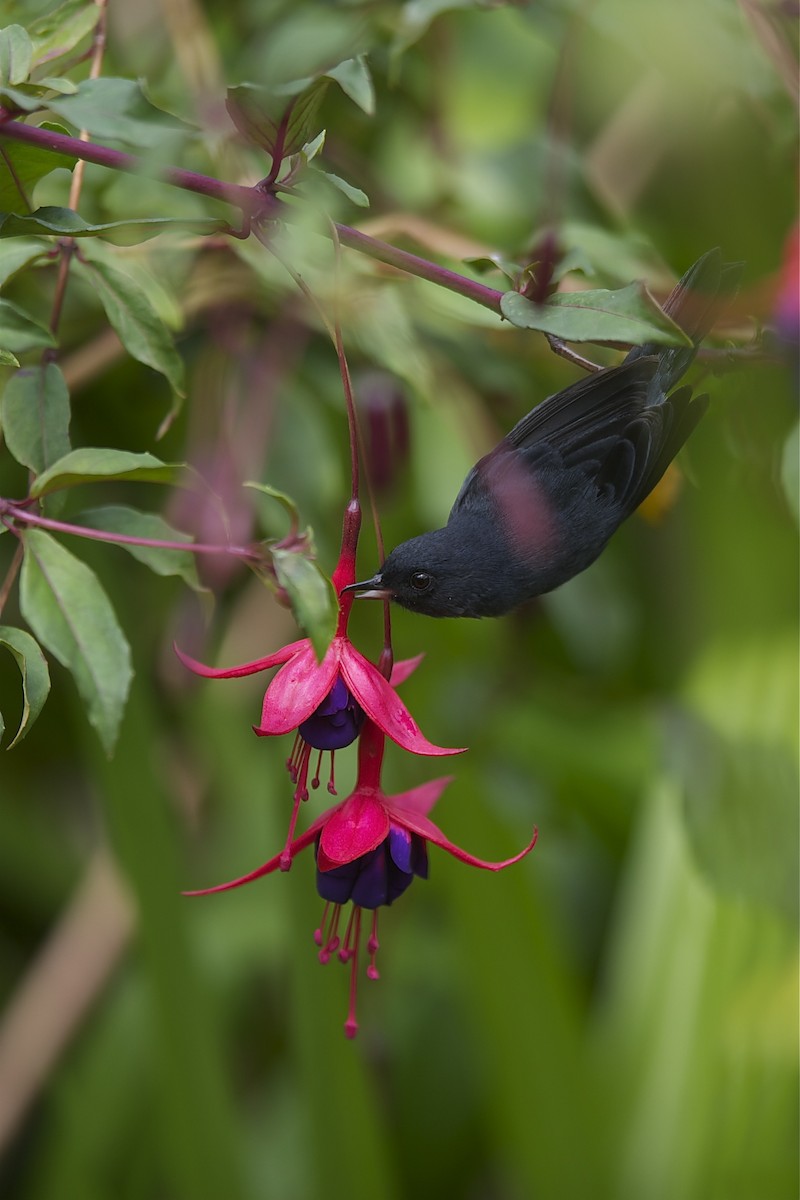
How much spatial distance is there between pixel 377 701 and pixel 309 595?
60 millimetres

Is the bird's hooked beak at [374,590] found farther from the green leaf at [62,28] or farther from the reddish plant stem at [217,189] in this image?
the green leaf at [62,28]

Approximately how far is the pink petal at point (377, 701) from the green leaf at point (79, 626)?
0.06 meters

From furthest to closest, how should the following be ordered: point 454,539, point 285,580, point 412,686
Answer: point 412,686, point 454,539, point 285,580

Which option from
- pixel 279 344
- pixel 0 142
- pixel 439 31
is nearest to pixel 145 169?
pixel 0 142

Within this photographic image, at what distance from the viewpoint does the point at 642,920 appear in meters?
1.01

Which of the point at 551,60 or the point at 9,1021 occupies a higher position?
the point at 551,60

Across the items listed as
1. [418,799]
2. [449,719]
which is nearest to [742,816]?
[449,719]

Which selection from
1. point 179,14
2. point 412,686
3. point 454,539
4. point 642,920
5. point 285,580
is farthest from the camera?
point 642,920

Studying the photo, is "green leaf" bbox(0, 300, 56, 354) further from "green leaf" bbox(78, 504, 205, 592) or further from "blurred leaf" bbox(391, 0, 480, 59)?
"blurred leaf" bbox(391, 0, 480, 59)

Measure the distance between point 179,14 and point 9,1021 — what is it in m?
0.72

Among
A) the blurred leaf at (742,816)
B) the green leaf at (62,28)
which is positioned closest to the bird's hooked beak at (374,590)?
the green leaf at (62,28)

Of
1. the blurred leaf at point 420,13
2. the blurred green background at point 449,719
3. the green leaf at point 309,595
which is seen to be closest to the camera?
the green leaf at point 309,595

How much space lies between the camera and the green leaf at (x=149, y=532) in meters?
0.42

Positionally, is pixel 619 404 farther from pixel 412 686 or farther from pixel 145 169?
pixel 412 686
